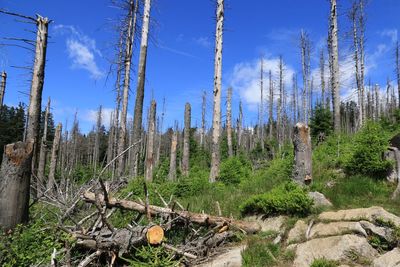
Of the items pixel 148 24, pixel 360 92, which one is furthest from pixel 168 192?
pixel 360 92

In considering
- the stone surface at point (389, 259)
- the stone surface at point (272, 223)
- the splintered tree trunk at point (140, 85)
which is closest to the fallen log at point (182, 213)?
the stone surface at point (272, 223)

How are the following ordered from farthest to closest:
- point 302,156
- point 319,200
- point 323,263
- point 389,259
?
point 302,156 < point 319,200 < point 323,263 < point 389,259

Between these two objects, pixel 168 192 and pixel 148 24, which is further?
pixel 148 24

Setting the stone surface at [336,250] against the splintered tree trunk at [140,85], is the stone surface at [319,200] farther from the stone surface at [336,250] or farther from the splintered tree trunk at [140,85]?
the splintered tree trunk at [140,85]

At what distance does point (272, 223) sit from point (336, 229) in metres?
1.57

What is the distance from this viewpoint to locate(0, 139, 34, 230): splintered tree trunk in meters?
6.28

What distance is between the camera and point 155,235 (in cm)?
627

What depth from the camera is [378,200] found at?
306 inches

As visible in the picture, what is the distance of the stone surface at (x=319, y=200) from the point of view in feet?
25.2

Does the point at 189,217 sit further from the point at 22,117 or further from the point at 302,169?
the point at 22,117

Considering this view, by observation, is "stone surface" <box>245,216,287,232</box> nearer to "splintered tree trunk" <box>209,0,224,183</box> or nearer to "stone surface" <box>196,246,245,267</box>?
"stone surface" <box>196,246,245,267</box>

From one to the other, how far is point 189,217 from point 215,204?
2128 mm

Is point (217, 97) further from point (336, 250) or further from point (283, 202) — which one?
point (336, 250)

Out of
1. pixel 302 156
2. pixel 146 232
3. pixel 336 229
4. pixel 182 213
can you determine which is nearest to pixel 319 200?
pixel 302 156
